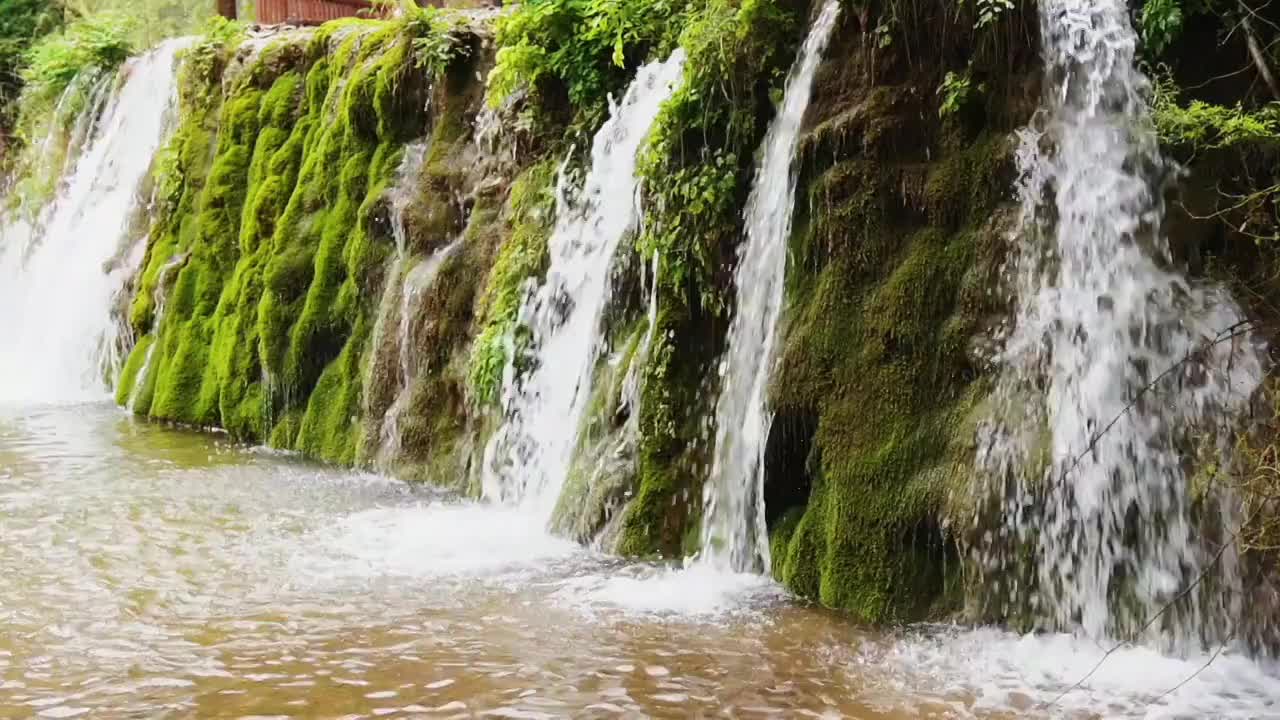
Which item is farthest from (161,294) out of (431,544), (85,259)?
(431,544)

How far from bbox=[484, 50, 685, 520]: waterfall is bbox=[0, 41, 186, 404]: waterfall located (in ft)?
25.7

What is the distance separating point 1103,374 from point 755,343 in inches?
72.6

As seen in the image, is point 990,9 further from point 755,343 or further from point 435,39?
point 435,39

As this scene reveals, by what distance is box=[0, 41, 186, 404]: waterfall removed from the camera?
14.2 m

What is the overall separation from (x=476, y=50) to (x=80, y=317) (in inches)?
289

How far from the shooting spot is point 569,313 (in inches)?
316

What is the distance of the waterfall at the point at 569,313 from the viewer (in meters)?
7.64

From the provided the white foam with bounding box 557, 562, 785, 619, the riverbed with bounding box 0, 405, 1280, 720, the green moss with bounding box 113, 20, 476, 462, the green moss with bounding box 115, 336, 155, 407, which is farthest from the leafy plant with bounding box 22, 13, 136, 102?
the white foam with bounding box 557, 562, 785, 619

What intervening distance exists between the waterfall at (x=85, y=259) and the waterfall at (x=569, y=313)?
783 cm

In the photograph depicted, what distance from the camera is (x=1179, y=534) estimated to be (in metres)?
4.86

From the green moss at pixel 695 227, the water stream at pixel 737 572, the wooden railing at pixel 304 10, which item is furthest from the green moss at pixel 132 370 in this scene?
the green moss at pixel 695 227

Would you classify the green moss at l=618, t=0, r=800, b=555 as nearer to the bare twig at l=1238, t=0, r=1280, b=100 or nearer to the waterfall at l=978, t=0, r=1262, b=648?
the waterfall at l=978, t=0, r=1262, b=648

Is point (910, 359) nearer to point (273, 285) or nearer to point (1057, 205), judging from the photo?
point (1057, 205)

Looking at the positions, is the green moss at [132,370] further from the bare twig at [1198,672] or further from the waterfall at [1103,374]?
the bare twig at [1198,672]
